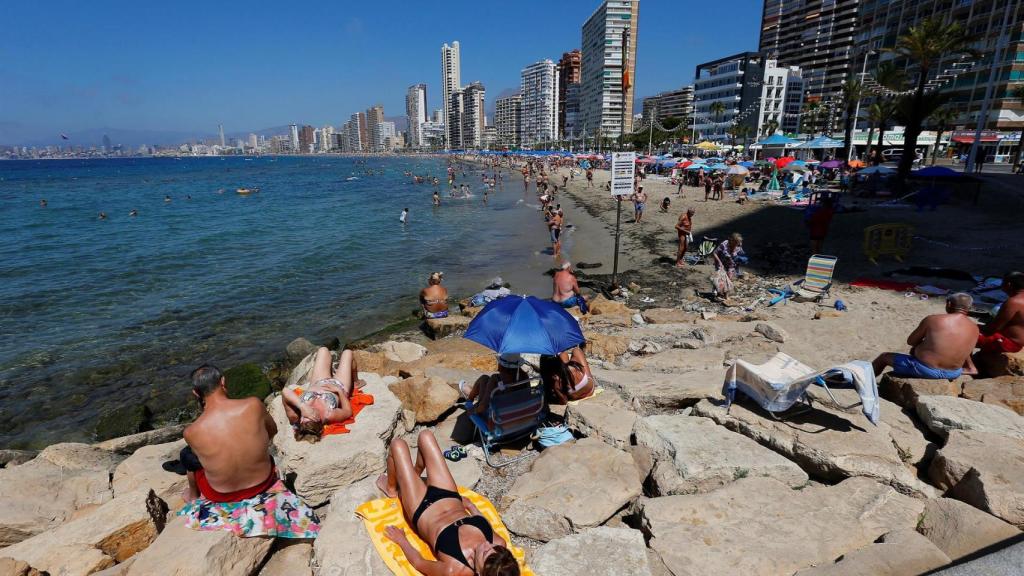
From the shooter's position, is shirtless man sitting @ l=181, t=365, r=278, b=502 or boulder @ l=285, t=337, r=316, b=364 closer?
shirtless man sitting @ l=181, t=365, r=278, b=502

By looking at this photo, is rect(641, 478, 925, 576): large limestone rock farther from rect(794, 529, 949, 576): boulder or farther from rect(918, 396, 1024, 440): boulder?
rect(918, 396, 1024, 440): boulder

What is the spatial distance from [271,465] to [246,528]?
1.68 ft

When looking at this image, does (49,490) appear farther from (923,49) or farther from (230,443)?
(923,49)

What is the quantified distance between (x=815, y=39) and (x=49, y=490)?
123583 millimetres

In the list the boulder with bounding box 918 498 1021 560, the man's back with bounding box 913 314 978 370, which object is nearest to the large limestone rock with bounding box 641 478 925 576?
the boulder with bounding box 918 498 1021 560

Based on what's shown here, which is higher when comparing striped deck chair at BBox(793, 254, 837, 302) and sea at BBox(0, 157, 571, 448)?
striped deck chair at BBox(793, 254, 837, 302)

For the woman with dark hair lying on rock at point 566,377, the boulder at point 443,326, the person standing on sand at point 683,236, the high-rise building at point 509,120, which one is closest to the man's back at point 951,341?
the woman with dark hair lying on rock at point 566,377

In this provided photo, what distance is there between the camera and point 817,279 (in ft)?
Answer: 33.4

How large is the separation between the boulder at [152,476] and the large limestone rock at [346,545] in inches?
76.2

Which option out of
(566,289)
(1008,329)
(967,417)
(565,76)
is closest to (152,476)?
(566,289)

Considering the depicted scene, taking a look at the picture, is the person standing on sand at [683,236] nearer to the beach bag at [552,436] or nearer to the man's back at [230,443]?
the beach bag at [552,436]

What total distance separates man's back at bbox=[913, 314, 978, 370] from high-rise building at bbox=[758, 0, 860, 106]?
98.8m

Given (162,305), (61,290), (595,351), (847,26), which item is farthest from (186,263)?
(847,26)

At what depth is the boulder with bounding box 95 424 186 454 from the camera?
247 inches
